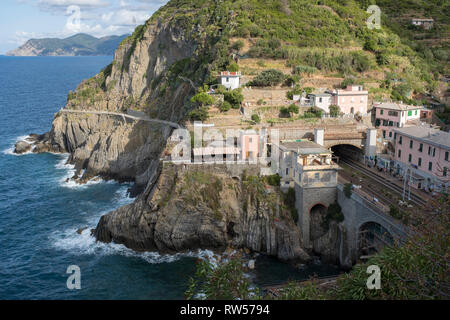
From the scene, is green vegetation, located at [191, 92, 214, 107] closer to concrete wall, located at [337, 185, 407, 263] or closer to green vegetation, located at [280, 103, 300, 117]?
green vegetation, located at [280, 103, 300, 117]

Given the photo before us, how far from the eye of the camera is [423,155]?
3812 centimetres

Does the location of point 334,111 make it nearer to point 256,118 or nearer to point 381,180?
point 256,118

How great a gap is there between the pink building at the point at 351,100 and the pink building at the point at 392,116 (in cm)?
294

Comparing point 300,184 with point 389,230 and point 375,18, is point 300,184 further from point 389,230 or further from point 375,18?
point 375,18

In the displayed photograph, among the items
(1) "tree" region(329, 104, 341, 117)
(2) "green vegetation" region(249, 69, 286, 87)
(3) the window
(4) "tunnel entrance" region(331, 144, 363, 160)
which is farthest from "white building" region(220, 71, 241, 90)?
(3) the window

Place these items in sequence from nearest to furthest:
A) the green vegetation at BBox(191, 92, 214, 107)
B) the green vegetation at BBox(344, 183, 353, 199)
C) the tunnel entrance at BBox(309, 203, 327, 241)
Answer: the green vegetation at BBox(344, 183, 353, 199)
the tunnel entrance at BBox(309, 203, 327, 241)
the green vegetation at BBox(191, 92, 214, 107)

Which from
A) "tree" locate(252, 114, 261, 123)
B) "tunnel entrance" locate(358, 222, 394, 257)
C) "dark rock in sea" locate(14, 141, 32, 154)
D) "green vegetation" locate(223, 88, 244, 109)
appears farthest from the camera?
"dark rock in sea" locate(14, 141, 32, 154)

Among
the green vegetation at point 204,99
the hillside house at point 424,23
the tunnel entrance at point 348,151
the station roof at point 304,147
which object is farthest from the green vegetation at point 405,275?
the hillside house at point 424,23

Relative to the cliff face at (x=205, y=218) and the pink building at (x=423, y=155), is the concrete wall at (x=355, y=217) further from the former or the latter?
the pink building at (x=423, y=155)

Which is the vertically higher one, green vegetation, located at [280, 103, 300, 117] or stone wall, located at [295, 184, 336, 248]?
green vegetation, located at [280, 103, 300, 117]

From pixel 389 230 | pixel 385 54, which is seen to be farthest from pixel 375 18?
pixel 389 230

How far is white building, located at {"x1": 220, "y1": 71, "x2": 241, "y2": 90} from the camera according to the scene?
56125mm

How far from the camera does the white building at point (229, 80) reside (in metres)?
56.1

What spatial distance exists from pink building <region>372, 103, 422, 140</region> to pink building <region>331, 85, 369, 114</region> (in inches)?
116
